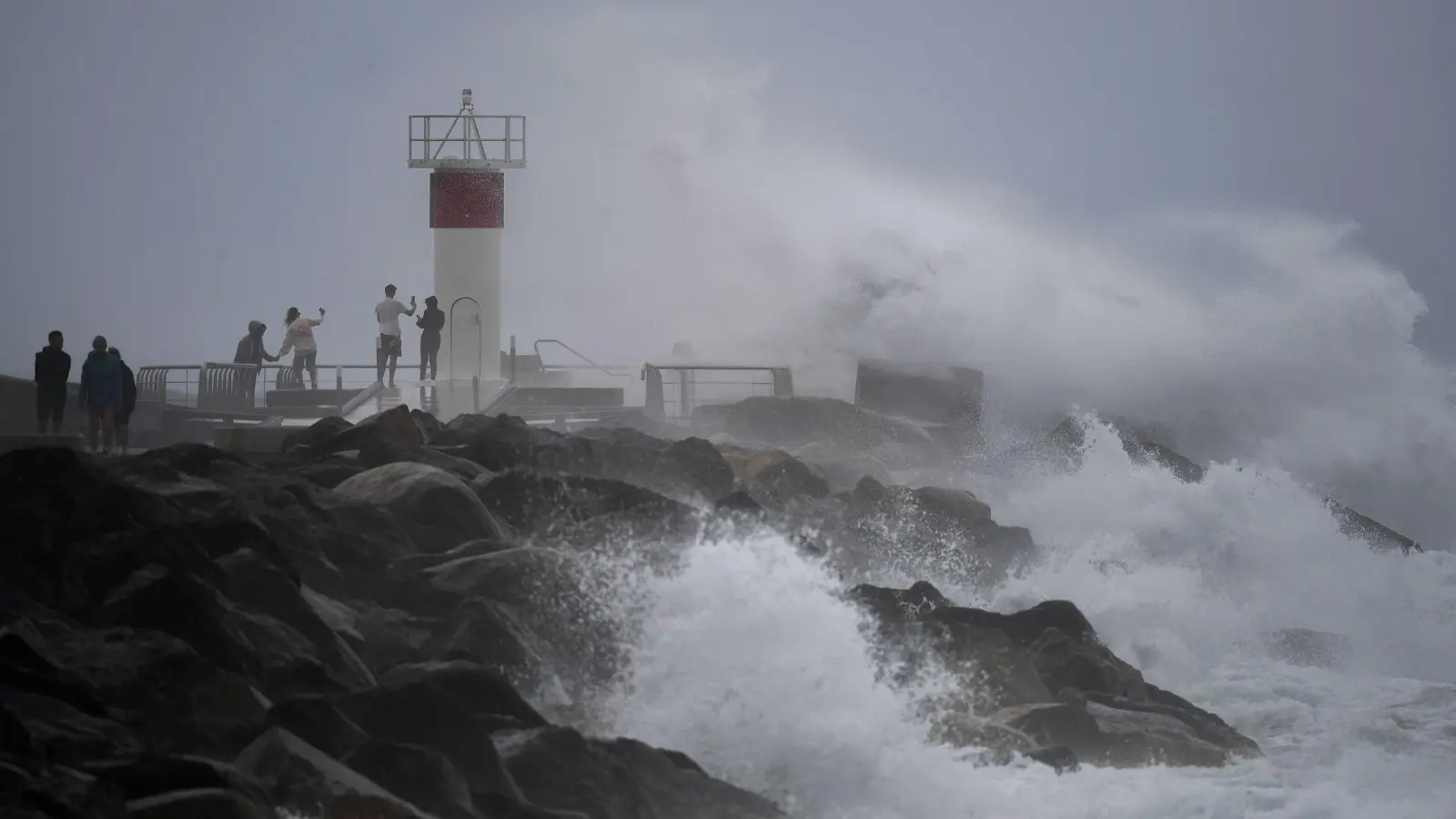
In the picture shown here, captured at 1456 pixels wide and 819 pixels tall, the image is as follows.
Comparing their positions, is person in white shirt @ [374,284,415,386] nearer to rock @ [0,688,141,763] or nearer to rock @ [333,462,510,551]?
rock @ [333,462,510,551]

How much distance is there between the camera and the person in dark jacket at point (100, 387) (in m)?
10.6

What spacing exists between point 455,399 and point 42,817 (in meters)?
10.6

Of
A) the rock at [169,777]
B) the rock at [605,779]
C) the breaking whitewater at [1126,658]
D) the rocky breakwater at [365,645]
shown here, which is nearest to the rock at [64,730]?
the rocky breakwater at [365,645]

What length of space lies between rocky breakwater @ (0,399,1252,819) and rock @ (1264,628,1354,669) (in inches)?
130

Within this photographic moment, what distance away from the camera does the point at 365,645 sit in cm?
664

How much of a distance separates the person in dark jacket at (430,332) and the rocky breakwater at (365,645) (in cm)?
535

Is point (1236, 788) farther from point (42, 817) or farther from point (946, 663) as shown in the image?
point (42, 817)

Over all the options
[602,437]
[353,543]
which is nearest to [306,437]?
[602,437]

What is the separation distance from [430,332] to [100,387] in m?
5.31

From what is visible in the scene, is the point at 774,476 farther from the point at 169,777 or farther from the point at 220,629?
the point at 169,777

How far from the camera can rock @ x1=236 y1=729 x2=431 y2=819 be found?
5.00m

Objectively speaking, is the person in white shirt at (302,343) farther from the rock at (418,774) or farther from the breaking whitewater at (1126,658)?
the rock at (418,774)

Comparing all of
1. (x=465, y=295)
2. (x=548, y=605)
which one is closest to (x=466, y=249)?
(x=465, y=295)

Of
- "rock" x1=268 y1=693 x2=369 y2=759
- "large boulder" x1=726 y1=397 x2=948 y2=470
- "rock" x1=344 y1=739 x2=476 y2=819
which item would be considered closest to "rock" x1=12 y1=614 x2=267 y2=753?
"rock" x1=268 y1=693 x2=369 y2=759
